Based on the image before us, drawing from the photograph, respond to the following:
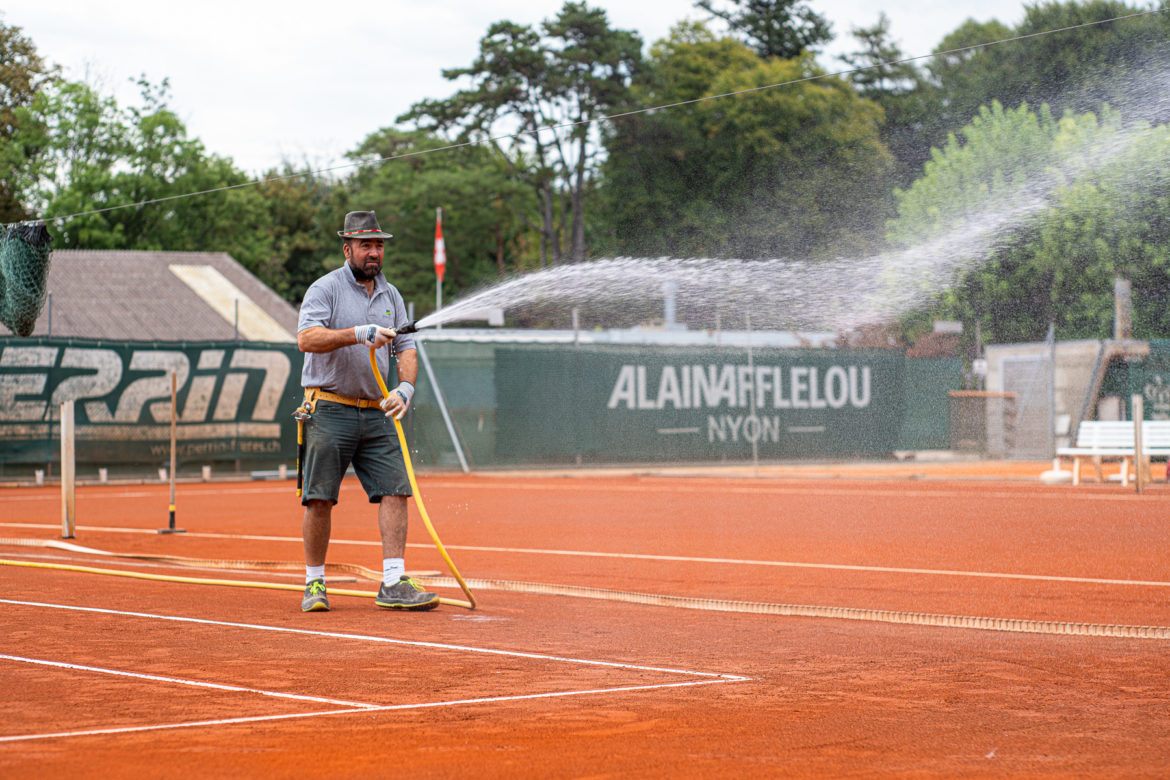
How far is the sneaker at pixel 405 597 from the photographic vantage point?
726 centimetres

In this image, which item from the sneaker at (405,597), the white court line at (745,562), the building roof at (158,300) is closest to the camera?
the sneaker at (405,597)

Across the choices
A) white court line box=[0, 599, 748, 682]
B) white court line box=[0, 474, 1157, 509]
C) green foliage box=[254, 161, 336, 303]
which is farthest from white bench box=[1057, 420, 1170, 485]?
green foliage box=[254, 161, 336, 303]

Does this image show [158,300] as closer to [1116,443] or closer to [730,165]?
[730,165]

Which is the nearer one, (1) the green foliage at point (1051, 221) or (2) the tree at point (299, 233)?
(1) the green foliage at point (1051, 221)

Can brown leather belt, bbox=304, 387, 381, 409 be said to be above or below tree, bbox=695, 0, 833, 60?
below

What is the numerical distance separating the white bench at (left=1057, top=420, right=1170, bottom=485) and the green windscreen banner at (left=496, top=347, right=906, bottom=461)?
7196 millimetres

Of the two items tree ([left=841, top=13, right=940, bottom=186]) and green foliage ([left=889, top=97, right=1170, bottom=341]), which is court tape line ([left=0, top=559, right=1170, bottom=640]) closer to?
green foliage ([left=889, top=97, right=1170, bottom=341])

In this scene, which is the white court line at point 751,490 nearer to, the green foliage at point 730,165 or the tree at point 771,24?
the green foliage at point 730,165

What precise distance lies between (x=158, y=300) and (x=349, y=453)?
33.6 m

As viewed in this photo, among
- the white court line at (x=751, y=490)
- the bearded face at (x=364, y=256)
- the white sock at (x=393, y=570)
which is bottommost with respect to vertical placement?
the white court line at (x=751, y=490)

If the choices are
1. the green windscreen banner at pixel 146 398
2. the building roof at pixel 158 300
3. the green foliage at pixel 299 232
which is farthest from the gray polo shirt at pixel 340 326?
the green foliage at pixel 299 232

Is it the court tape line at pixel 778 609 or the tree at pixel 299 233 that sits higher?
the tree at pixel 299 233

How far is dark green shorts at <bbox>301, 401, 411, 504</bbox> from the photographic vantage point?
7.29 metres

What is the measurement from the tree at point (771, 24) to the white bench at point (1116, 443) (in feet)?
151
